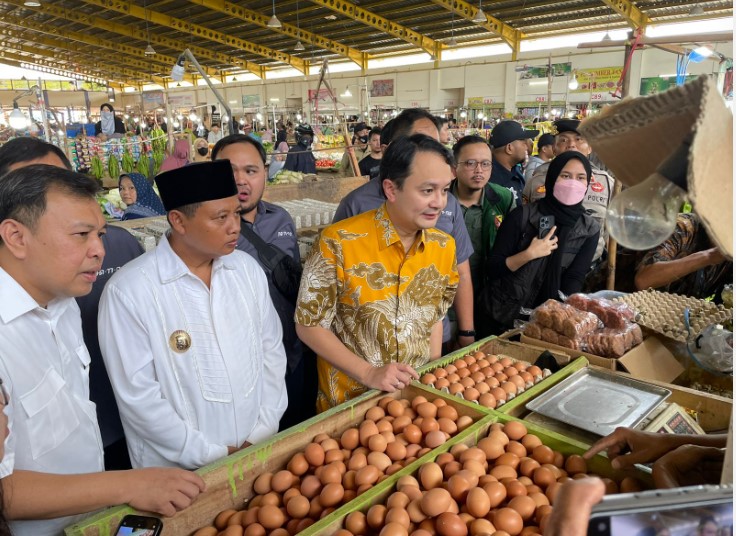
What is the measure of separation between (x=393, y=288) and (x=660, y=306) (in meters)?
1.63

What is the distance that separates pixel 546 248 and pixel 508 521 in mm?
1748

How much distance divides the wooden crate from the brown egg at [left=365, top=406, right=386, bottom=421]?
3 cm

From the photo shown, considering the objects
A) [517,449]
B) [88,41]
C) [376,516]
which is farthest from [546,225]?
[88,41]

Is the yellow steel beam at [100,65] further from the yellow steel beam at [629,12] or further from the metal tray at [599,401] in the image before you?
the metal tray at [599,401]

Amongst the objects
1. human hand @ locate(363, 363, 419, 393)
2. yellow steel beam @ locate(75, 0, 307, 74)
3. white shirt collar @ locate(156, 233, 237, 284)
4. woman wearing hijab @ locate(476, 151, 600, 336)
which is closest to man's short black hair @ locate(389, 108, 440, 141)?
woman wearing hijab @ locate(476, 151, 600, 336)

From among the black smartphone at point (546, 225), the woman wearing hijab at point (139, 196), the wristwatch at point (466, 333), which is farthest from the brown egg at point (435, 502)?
the woman wearing hijab at point (139, 196)

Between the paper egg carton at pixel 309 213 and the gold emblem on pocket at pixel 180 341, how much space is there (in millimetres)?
2524

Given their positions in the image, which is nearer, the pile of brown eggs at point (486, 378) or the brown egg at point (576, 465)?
the brown egg at point (576, 465)

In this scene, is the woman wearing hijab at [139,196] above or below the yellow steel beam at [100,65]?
below

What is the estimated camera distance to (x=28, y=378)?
1.35m

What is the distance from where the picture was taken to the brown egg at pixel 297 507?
143 centimetres

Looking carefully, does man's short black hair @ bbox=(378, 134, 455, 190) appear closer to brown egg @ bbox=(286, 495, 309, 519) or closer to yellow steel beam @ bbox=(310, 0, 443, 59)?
brown egg @ bbox=(286, 495, 309, 519)

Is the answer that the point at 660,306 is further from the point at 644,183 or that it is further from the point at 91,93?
the point at 91,93

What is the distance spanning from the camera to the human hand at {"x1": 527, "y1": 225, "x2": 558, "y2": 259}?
8.99 feet
